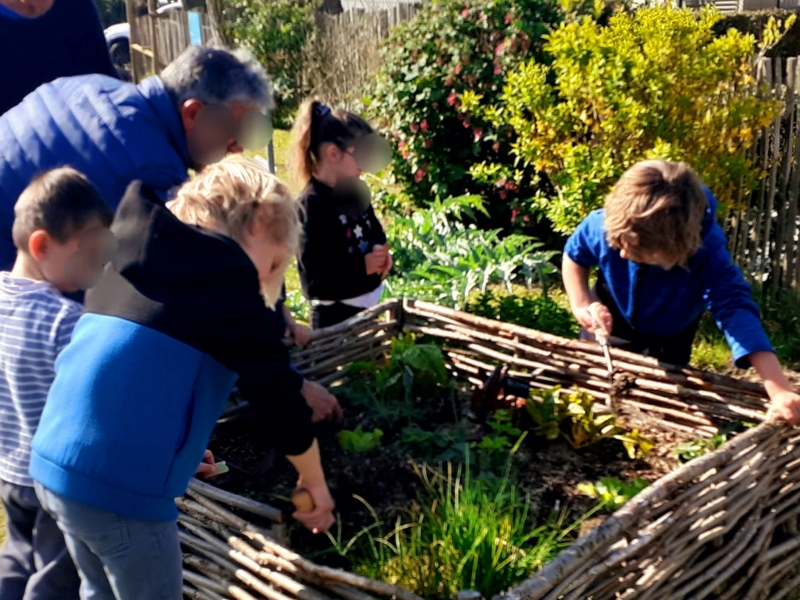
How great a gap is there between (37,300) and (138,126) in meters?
0.57

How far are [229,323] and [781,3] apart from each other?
68.0 feet

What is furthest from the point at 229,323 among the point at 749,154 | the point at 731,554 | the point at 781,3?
the point at 781,3

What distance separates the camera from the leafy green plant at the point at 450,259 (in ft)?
15.0

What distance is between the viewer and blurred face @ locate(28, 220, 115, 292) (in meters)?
2.11

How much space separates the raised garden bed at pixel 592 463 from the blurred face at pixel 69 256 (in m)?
0.97

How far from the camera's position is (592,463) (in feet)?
9.79

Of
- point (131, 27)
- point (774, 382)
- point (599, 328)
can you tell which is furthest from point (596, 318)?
point (131, 27)

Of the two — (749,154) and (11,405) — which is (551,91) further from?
(11,405)

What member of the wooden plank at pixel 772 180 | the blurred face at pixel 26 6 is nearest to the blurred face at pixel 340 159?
the blurred face at pixel 26 6

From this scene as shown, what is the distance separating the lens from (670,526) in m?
2.30

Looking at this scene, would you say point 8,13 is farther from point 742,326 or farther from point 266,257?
point 742,326

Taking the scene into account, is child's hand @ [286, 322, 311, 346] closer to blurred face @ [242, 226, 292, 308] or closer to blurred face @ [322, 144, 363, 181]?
blurred face @ [322, 144, 363, 181]

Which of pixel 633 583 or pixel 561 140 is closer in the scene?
pixel 633 583

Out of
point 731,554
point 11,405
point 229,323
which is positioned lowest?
point 731,554
